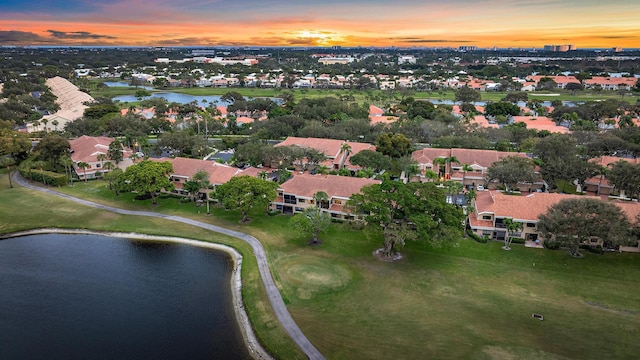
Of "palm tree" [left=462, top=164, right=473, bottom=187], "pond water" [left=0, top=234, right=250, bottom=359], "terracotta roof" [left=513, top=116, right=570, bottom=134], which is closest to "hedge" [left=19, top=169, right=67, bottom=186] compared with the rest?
"pond water" [left=0, top=234, right=250, bottom=359]

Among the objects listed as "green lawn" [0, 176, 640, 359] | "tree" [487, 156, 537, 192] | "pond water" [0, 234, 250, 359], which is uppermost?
"tree" [487, 156, 537, 192]

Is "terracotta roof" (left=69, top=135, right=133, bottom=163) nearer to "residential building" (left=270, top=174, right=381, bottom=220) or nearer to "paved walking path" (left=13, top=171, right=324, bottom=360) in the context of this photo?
"paved walking path" (left=13, top=171, right=324, bottom=360)

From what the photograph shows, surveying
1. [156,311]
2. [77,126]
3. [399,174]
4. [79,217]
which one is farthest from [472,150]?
[77,126]

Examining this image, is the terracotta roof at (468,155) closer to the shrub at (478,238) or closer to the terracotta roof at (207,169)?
the shrub at (478,238)

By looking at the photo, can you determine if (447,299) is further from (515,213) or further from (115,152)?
(115,152)

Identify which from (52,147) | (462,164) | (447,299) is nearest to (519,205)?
(447,299)

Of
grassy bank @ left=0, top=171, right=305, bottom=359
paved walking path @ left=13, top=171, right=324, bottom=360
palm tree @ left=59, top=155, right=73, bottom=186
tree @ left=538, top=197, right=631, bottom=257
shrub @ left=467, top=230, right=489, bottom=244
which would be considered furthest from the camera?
palm tree @ left=59, top=155, right=73, bottom=186

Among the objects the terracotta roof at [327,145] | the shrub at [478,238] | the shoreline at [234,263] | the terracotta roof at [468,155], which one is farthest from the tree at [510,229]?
the terracotta roof at [327,145]
